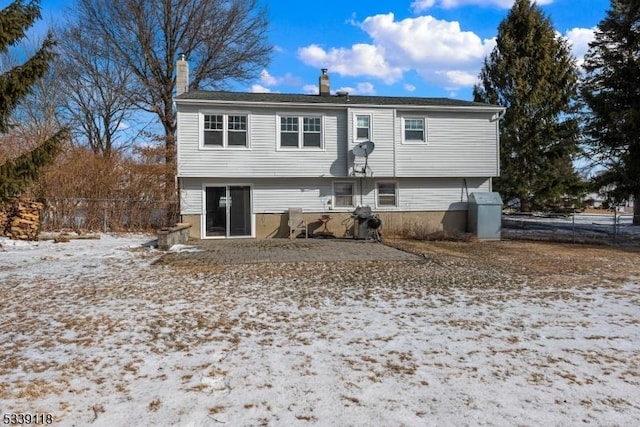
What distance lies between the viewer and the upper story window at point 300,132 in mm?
16047

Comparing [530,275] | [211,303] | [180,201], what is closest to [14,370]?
[211,303]

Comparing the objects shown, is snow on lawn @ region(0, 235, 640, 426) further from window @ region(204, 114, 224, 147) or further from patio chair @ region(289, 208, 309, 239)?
window @ region(204, 114, 224, 147)

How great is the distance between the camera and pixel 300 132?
52.9ft

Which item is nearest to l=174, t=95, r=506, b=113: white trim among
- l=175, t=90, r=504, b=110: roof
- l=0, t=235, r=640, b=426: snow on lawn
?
l=175, t=90, r=504, b=110: roof

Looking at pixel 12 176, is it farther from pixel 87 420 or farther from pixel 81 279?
pixel 87 420

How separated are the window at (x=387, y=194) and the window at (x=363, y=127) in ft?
6.81

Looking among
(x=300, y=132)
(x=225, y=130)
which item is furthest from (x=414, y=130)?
(x=225, y=130)

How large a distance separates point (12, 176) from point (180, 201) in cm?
740

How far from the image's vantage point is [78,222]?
637 inches

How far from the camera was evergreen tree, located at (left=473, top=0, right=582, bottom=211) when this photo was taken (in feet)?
81.8

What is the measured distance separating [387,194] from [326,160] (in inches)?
115

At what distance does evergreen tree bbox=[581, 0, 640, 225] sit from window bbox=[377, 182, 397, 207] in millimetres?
9121

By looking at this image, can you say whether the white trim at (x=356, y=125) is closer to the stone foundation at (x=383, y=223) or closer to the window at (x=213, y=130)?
the stone foundation at (x=383, y=223)

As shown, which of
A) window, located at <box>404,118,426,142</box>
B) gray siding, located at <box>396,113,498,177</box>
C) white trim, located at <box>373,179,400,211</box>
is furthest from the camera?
white trim, located at <box>373,179,400,211</box>
